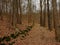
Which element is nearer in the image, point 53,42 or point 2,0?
point 53,42

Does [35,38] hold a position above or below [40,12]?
below

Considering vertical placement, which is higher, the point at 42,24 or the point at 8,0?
the point at 8,0

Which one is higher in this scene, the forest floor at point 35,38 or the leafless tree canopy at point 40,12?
the leafless tree canopy at point 40,12

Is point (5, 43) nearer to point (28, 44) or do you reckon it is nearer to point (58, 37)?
point (28, 44)

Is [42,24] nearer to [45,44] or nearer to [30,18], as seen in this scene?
A: [30,18]

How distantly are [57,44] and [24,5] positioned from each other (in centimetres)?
2605

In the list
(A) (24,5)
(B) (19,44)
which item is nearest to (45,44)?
(B) (19,44)

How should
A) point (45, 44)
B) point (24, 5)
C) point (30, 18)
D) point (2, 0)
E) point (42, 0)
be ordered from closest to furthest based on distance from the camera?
1. point (45, 44)
2. point (2, 0)
3. point (42, 0)
4. point (30, 18)
5. point (24, 5)

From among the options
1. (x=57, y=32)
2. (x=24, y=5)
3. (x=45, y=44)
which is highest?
(x=24, y=5)

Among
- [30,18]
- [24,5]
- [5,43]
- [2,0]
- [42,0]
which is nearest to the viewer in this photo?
[5,43]

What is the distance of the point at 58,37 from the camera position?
35.7 feet

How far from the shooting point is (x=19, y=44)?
10141mm

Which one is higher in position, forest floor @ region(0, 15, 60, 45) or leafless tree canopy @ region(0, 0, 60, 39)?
leafless tree canopy @ region(0, 0, 60, 39)

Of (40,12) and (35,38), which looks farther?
(40,12)
